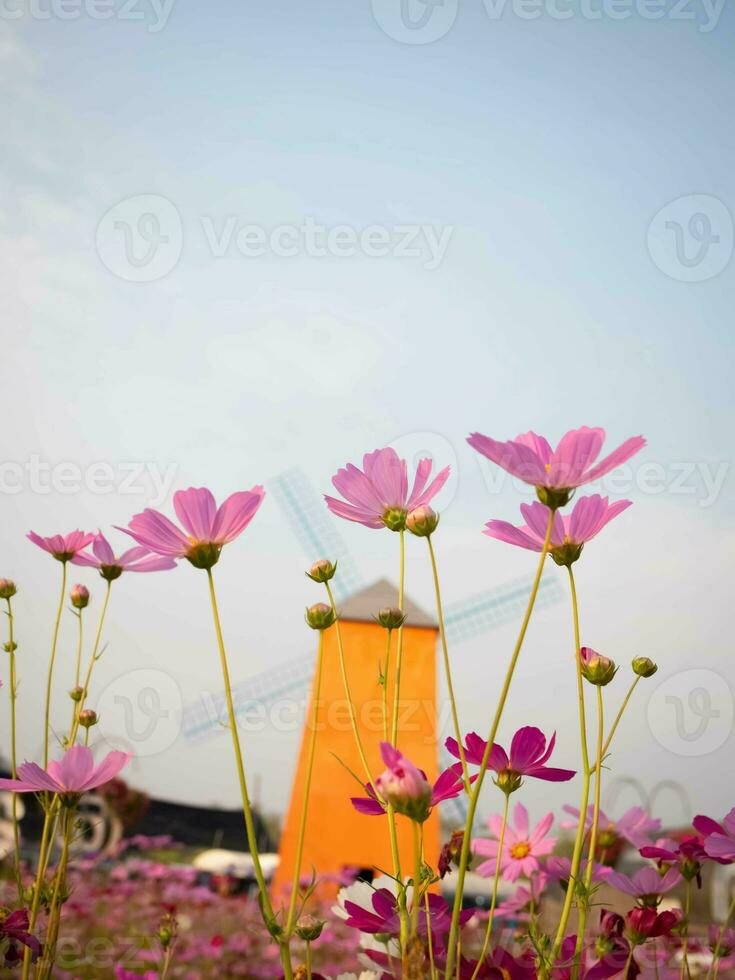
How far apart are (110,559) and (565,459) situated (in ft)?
1.71

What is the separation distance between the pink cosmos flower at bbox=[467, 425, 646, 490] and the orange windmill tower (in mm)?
5007

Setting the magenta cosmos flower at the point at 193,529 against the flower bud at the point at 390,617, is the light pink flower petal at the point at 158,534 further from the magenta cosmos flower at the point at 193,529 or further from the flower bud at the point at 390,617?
the flower bud at the point at 390,617

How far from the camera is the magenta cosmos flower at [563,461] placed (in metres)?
0.48

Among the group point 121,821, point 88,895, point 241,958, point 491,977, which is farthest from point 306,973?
point 121,821

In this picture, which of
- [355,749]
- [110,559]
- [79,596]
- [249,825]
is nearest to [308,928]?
[249,825]

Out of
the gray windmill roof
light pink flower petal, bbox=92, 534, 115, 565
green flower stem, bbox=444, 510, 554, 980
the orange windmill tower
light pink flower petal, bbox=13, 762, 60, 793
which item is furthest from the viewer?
the gray windmill roof

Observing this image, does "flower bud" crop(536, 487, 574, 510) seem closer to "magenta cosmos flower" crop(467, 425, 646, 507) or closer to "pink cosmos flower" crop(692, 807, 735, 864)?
"magenta cosmos flower" crop(467, 425, 646, 507)

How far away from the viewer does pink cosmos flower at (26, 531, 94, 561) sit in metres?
0.84

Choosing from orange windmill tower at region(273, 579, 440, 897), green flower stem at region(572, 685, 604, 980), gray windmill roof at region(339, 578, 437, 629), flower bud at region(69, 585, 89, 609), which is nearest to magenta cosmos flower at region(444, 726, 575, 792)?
green flower stem at region(572, 685, 604, 980)

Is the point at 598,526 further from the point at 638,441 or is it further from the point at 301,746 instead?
the point at 301,746

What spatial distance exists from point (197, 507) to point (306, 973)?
1.10 ft

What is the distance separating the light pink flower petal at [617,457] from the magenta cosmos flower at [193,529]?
0.23 m

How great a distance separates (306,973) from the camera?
56 centimetres

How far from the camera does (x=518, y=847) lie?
0.94 m
